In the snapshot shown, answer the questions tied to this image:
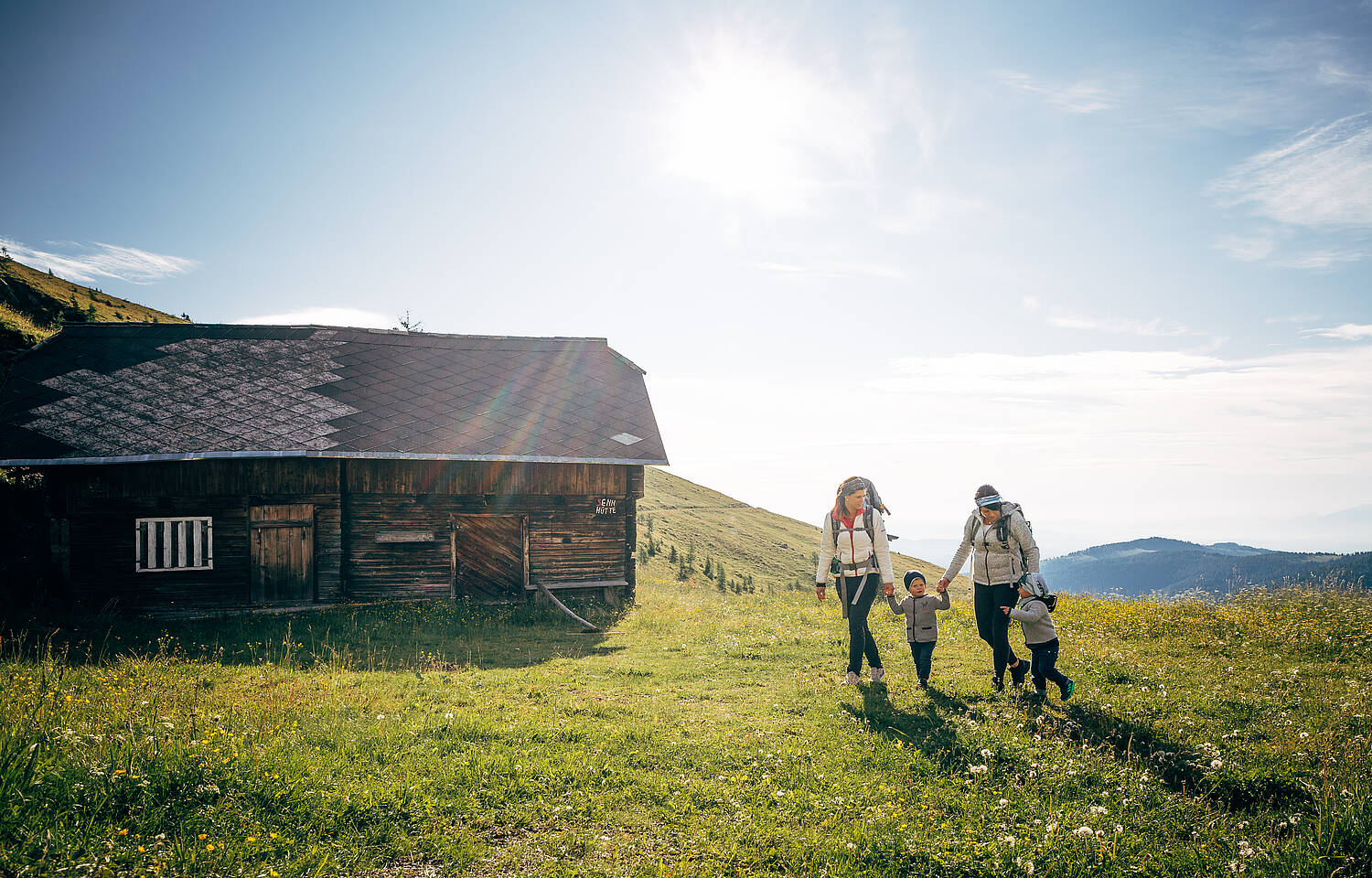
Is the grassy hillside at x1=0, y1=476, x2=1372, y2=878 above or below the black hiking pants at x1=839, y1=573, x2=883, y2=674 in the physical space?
below

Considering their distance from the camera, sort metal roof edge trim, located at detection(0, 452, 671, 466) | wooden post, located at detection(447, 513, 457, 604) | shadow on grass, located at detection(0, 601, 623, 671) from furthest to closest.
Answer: wooden post, located at detection(447, 513, 457, 604), metal roof edge trim, located at detection(0, 452, 671, 466), shadow on grass, located at detection(0, 601, 623, 671)

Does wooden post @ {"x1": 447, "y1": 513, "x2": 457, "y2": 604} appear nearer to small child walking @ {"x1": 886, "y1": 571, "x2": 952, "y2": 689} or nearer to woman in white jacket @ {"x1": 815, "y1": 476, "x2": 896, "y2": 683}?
woman in white jacket @ {"x1": 815, "y1": 476, "x2": 896, "y2": 683}

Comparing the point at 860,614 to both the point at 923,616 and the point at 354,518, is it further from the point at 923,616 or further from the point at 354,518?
the point at 354,518

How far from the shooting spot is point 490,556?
17.8m

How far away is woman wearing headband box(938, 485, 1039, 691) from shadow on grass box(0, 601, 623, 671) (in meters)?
6.79

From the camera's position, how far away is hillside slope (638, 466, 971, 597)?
2967 centimetres

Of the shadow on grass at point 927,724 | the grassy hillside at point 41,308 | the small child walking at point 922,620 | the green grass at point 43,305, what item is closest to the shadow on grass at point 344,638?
the shadow on grass at point 927,724

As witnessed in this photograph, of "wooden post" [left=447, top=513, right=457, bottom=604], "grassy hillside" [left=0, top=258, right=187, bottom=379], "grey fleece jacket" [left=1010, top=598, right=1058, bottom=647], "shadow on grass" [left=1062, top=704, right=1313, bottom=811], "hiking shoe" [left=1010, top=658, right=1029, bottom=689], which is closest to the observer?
"shadow on grass" [left=1062, top=704, right=1313, bottom=811]

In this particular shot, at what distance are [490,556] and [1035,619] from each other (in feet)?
44.2

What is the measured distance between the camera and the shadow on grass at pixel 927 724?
20.3 feet

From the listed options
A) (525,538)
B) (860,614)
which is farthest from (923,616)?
(525,538)

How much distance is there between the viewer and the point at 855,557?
8.69m

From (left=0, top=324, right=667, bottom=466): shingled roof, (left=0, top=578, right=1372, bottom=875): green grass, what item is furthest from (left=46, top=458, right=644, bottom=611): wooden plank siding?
(left=0, top=578, right=1372, bottom=875): green grass

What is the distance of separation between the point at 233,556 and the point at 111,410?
4.39m
